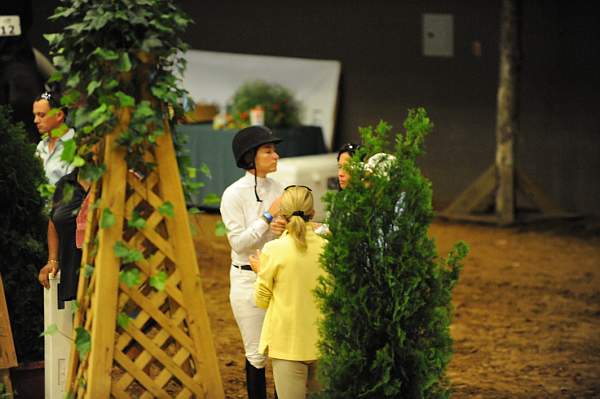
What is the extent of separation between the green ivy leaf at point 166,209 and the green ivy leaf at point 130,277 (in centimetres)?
25

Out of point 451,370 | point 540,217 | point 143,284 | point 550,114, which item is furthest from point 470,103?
point 143,284

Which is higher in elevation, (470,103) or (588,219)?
(470,103)

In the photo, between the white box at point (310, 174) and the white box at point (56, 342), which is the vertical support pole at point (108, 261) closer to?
the white box at point (56, 342)

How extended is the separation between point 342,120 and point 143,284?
35.7ft

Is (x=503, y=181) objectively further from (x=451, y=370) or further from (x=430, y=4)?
(x=451, y=370)

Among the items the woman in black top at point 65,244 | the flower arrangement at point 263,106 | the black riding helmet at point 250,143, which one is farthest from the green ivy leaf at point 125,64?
the flower arrangement at point 263,106

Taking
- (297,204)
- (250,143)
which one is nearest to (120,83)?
(297,204)

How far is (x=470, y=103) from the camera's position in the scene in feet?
46.8

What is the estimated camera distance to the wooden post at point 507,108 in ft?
41.7

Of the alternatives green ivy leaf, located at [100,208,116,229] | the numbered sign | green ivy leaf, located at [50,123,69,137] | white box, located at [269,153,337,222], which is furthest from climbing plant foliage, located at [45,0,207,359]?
white box, located at [269,153,337,222]

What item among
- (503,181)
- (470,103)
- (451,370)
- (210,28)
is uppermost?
(210,28)

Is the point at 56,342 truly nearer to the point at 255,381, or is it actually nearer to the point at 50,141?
the point at 255,381

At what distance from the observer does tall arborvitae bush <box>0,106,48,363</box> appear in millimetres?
6465

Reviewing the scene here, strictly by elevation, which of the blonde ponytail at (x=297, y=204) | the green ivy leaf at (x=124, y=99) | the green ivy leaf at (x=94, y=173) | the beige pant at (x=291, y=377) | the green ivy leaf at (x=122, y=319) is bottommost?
the beige pant at (x=291, y=377)
